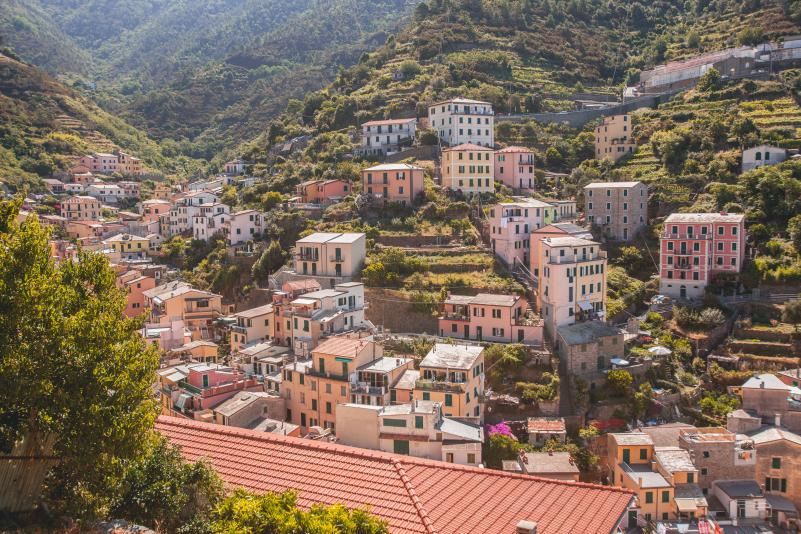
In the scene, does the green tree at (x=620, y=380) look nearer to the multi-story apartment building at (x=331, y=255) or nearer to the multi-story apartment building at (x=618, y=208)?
the multi-story apartment building at (x=331, y=255)

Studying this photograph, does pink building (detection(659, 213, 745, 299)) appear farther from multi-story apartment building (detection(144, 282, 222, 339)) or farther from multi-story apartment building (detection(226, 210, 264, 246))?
multi-story apartment building (detection(226, 210, 264, 246))

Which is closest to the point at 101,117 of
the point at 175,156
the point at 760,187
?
the point at 175,156

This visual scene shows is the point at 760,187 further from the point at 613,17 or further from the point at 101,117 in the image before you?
the point at 101,117

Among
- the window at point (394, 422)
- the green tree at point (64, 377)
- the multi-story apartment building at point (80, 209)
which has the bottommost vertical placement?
the window at point (394, 422)

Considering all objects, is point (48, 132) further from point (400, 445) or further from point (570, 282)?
point (400, 445)

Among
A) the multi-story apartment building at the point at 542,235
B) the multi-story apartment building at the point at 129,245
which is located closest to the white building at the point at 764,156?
the multi-story apartment building at the point at 542,235

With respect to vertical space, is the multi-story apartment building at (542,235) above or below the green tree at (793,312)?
above
